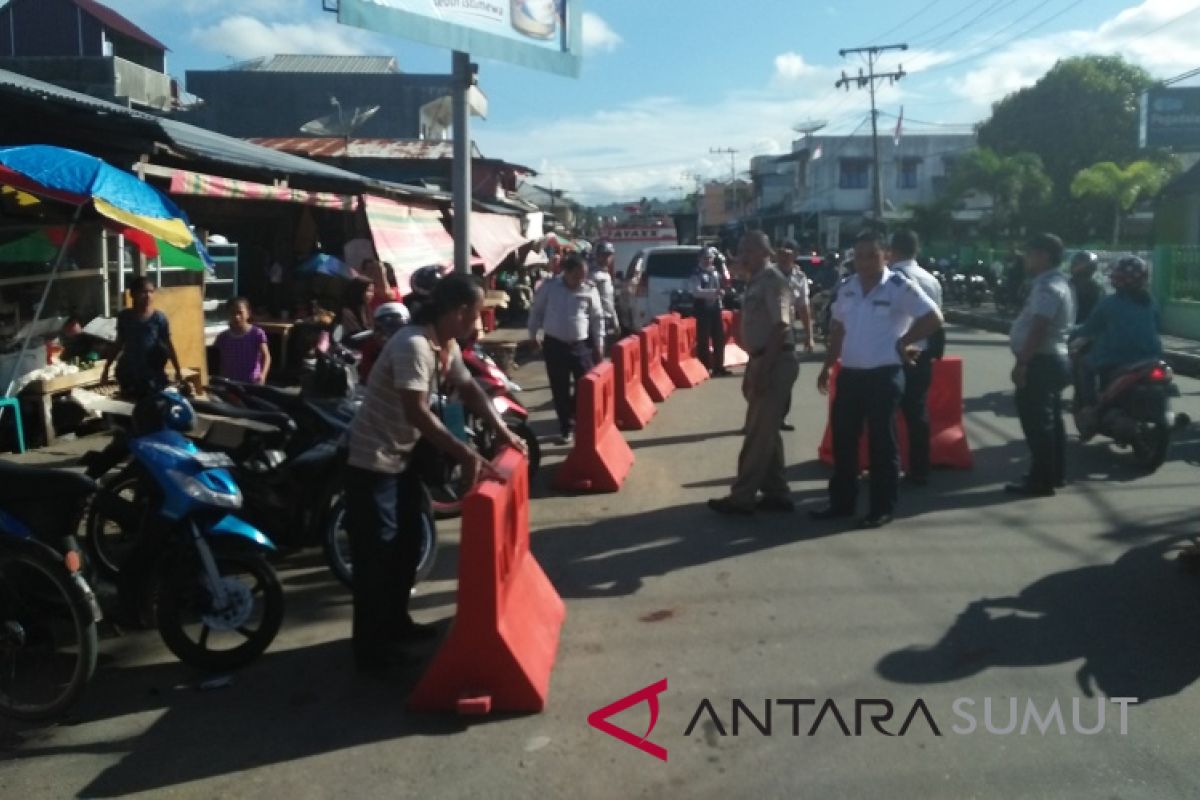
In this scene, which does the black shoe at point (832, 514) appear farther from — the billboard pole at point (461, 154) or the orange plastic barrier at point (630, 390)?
the billboard pole at point (461, 154)

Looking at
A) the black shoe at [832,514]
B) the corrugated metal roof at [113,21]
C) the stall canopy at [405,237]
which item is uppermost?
the corrugated metal roof at [113,21]

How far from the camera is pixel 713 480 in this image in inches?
372

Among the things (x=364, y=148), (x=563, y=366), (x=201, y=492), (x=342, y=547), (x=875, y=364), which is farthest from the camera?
(x=364, y=148)

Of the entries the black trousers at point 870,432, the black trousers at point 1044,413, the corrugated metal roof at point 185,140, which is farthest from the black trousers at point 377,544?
the corrugated metal roof at point 185,140

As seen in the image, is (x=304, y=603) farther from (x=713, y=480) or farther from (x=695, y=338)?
(x=695, y=338)

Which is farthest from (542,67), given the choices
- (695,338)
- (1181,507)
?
(1181,507)

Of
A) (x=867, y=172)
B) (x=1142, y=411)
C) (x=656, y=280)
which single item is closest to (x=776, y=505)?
(x=1142, y=411)

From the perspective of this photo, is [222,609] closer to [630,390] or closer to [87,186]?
[87,186]

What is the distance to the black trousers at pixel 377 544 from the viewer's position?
510 centimetres

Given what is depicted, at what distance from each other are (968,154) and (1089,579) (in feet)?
124

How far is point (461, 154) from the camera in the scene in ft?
37.3

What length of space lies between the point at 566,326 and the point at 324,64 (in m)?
46.6

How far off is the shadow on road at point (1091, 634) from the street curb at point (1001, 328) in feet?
37.9

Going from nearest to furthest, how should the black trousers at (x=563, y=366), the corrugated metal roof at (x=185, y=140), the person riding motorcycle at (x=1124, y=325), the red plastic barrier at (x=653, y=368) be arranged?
1. the person riding motorcycle at (x=1124, y=325)
2. the corrugated metal roof at (x=185, y=140)
3. the black trousers at (x=563, y=366)
4. the red plastic barrier at (x=653, y=368)
